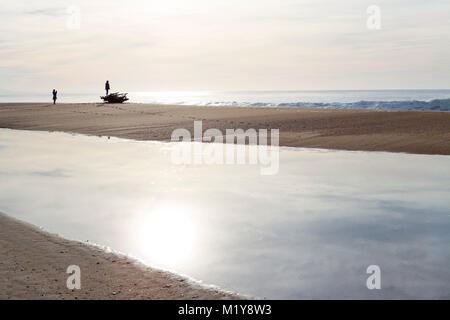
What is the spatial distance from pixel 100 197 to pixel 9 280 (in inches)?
199

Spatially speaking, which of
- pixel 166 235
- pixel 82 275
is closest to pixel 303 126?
pixel 166 235

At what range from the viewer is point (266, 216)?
391 inches

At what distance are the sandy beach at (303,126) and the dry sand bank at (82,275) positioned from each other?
582 inches

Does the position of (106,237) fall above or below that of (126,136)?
below

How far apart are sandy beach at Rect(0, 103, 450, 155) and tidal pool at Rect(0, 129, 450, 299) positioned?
3.83 meters

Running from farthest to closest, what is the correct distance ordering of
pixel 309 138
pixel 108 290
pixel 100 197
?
1. pixel 309 138
2. pixel 100 197
3. pixel 108 290

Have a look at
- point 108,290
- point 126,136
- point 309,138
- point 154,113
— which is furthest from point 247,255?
point 154,113

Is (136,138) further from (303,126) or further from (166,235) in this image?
(166,235)

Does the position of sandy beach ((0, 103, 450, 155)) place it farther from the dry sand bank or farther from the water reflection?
the dry sand bank

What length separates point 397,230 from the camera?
28.9 ft

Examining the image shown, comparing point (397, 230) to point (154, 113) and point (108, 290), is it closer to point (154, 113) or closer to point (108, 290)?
point (108, 290)

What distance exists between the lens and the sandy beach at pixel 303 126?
21484mm

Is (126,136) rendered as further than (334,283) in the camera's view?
Yes

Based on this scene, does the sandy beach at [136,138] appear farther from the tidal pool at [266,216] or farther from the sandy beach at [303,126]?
the tidal pool at [266,216]
